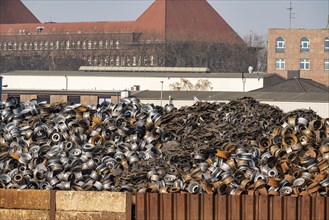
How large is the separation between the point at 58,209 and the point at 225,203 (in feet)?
11.2

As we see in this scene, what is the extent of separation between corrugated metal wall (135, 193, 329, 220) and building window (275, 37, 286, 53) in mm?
101858

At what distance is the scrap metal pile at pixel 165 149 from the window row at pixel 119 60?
139 meters

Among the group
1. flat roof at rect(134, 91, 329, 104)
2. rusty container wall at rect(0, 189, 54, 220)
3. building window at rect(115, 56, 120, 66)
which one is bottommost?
rusty container wall at rect(0, 189, 54, 220)

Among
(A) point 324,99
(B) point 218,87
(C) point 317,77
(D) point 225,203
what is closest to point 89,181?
(D) point 225,203

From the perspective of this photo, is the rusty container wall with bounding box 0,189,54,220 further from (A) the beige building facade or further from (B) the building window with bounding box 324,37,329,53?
(B) the building window with bounding box 324,37,329,53

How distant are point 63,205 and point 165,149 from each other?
318 cm

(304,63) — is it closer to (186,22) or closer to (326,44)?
(326,44)

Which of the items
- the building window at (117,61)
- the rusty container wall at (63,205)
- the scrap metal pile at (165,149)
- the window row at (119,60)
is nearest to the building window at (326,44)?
the window row at (119,60)

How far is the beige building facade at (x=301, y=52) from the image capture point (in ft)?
401

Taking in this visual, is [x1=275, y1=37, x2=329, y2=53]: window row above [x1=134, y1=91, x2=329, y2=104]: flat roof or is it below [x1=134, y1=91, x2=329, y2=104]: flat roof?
→ above

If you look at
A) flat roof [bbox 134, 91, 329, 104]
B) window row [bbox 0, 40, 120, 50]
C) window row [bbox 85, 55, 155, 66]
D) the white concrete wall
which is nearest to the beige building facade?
the white concrete wall

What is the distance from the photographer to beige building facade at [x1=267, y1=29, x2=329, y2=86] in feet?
401

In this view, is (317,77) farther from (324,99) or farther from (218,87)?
(324,99)

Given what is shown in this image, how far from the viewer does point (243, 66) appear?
526ft
